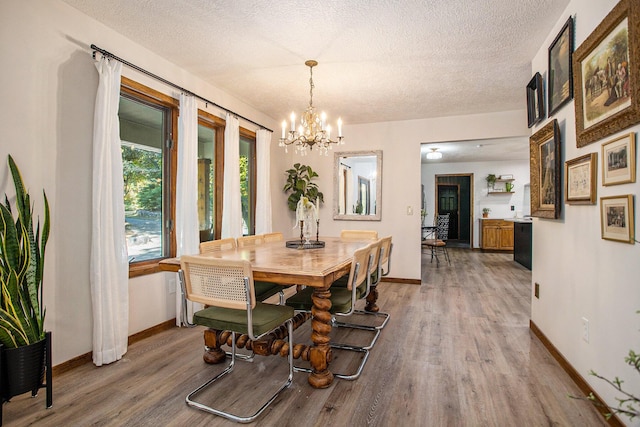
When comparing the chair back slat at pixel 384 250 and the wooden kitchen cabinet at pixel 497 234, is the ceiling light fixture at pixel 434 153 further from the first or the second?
the chair back slat at pixel 384 250

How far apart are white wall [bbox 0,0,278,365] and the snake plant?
0.27 meters

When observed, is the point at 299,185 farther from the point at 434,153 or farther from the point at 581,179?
the point at 581,179

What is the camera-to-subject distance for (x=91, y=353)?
2484 mm

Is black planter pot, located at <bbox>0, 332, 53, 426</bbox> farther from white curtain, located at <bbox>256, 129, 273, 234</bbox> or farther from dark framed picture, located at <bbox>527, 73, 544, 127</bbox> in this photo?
dark framed picture, located at <bbox>527, 73, 544, 127</bbox>

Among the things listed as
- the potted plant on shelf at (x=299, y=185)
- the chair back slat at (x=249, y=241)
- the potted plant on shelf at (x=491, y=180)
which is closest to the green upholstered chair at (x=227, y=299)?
the chair back slat at (x=249, y=241)

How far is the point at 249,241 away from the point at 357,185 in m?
2.84

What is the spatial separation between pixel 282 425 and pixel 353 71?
122 inches

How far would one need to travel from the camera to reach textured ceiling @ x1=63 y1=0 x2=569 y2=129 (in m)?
2.39

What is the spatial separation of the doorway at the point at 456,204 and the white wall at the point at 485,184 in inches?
58.8

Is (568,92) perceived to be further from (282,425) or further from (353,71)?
(282,425)

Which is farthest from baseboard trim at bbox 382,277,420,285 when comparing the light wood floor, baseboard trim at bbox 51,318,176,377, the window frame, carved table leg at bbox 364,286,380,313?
baseboard trim at bbox 51,318,176,377

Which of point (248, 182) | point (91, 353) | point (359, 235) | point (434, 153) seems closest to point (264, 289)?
point (91, 353)

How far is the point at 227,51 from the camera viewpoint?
3035 millimetres

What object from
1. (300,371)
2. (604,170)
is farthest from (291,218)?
(604,170)
